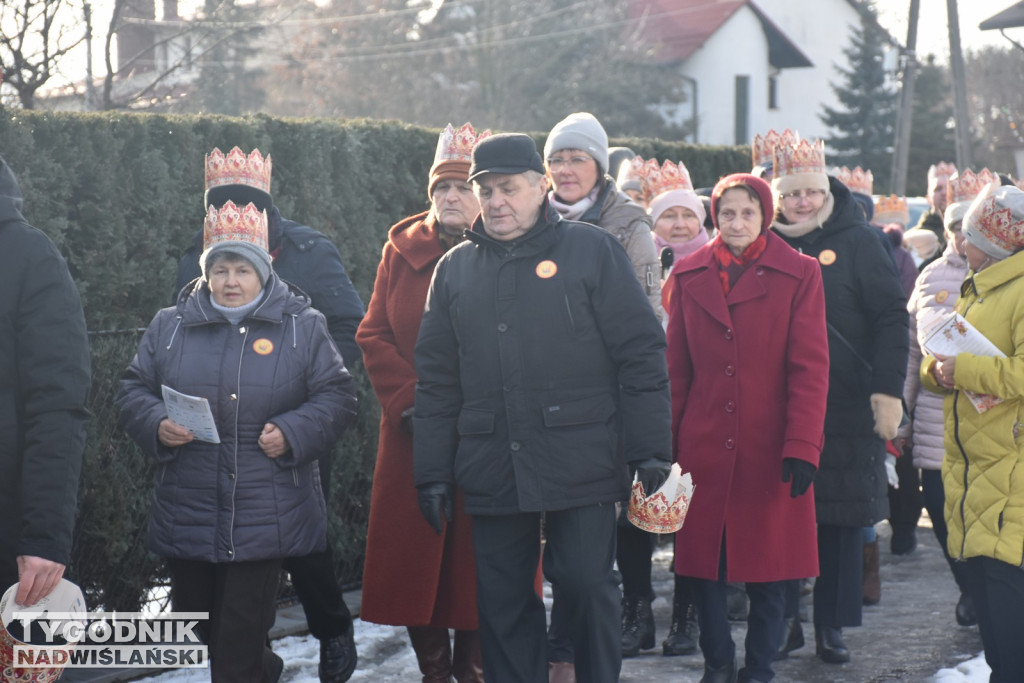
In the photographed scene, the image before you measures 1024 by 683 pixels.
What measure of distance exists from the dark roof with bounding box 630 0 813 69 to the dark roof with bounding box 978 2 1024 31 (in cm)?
3129

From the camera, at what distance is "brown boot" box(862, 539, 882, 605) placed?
7.33 meters

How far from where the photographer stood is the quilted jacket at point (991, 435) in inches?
183

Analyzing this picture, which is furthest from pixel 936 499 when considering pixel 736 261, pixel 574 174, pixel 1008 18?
pixel 1008 18

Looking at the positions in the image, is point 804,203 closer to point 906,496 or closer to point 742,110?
point 906,496

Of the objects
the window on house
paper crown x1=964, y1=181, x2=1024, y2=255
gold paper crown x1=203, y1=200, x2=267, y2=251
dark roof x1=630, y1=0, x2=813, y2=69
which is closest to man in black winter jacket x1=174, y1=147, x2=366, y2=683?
gold paper crown x1=203, y1=200, x2=267, y2=251

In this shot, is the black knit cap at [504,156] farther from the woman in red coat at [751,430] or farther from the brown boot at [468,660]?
the brown boot at [468,660]

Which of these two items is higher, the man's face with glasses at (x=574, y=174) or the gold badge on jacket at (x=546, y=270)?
the man's face with glasses at (x=574, y=174)

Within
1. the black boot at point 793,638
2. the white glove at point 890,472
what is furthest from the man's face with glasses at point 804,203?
the black boot at point 793,638

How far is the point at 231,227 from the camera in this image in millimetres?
5098

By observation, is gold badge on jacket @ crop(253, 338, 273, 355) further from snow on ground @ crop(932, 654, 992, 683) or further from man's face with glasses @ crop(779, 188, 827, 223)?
snow on ground @ crop(932, 654, 992, 683)

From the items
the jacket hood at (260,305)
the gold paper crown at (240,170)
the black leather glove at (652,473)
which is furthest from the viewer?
the gold paper crown at (240,170)

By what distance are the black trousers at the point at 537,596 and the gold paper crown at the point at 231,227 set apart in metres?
1.36

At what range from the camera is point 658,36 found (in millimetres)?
46406

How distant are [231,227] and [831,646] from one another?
3.30 meters
